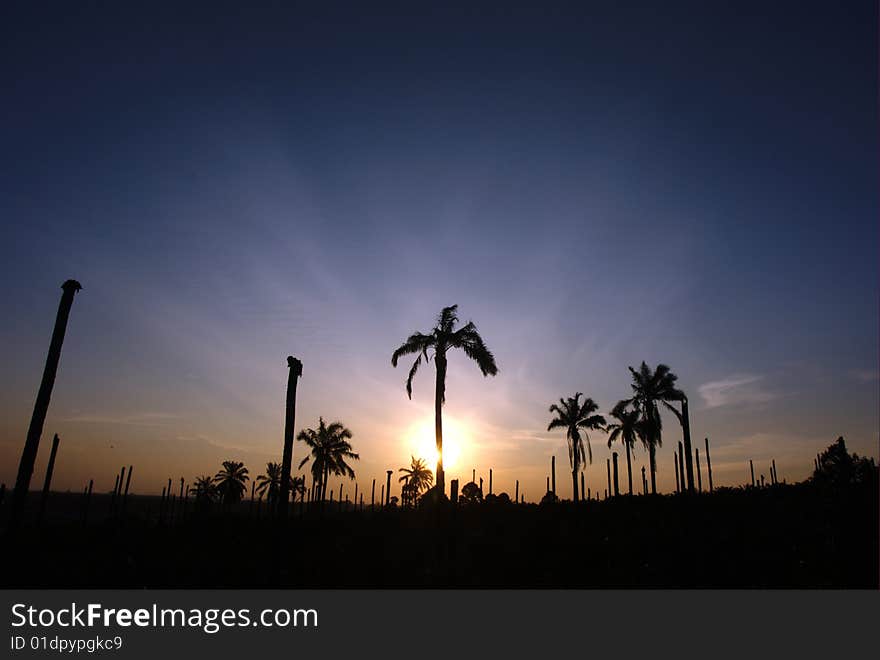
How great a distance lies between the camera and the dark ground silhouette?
65.7 ft

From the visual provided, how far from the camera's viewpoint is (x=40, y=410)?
16.2 metres

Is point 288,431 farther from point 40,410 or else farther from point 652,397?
point 652,397

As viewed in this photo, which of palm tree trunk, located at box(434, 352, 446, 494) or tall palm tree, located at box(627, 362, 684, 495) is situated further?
tall palm tree, located at box(627, 362, 684, 495)

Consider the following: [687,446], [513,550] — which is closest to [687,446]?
[687,446]

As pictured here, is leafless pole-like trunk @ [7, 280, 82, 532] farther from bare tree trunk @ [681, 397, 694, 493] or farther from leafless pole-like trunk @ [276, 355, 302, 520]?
bare tree trunk @ [681, 397, 694, 493]

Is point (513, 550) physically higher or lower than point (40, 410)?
lower

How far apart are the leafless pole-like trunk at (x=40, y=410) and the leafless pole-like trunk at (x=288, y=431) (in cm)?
737

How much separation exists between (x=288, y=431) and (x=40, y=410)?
7706 mm

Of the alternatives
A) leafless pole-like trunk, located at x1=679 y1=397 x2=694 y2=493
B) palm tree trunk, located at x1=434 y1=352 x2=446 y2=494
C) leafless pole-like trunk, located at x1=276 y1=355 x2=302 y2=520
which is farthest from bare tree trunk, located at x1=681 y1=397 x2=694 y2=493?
leafless pole-like trunk, located at x1=276 y1=355 x2=302 y2=520

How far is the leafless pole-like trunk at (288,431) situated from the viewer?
62.4ft

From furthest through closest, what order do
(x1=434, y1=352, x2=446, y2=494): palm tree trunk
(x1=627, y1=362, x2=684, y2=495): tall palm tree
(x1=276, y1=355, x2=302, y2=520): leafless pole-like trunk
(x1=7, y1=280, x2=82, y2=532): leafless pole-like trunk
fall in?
(x1=627, y1=362, x2=684, y2=495): tall palm tree → (x1=434, y1=352, x2=446, y2=494): palm tree trunk → (x1=276, y1=355, x2=302, y2=520): leafless pole-like trunk → (x1=7, y1=280, x2=82, y2=532): leafless pole-like trunk

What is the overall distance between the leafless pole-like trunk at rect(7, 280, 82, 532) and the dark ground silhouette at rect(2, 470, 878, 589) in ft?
5.05

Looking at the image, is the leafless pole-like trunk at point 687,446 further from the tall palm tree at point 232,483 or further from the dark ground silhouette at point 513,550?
the tall palm tree at point 232,483
